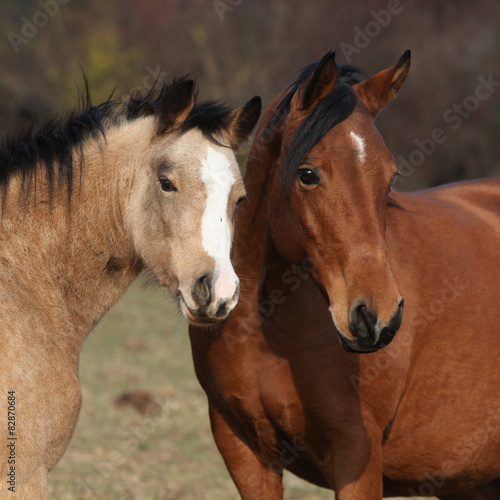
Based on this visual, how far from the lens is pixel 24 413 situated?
2.95 meters

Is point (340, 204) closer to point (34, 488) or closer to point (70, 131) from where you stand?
point (70, 131)

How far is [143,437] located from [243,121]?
458cm

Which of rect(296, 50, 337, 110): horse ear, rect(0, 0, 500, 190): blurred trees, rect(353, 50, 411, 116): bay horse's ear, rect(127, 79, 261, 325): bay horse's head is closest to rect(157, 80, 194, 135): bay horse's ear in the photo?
rect(127, 79, 261, 325): bay horse's head

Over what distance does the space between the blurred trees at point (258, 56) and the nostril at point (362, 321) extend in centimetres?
1689

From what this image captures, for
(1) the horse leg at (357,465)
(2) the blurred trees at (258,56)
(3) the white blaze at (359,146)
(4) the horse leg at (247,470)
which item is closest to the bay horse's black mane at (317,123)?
(3) the white blaze at (359,146)

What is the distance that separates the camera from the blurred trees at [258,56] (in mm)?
20234

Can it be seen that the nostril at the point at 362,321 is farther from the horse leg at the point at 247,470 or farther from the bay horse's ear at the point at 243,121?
the bay horse's ear at the point at 243,121

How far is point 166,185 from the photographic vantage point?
3396mm

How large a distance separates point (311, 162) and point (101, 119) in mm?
1256

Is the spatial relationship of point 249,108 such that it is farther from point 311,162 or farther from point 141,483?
point 141,483
